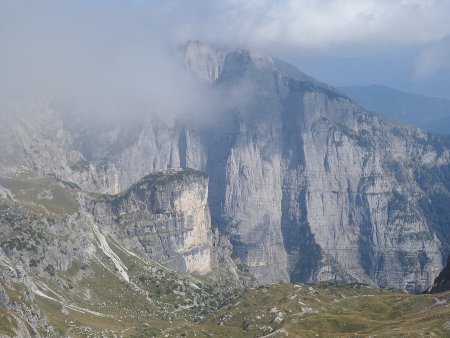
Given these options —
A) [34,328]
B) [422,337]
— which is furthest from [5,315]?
[422,337]

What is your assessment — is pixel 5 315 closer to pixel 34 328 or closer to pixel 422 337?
pixel 34 328
